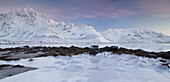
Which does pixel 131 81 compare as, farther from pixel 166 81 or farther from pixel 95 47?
pixel 95 47

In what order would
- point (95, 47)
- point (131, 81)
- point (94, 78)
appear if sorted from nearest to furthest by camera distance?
1. point (131, 81)
2. point (94, 78)
3. point (95, 47)

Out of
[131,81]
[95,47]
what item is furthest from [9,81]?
[95,47]

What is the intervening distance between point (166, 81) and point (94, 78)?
10.9 ft

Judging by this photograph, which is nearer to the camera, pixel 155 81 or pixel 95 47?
pixel 155 81

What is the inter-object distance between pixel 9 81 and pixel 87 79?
354 centimetres

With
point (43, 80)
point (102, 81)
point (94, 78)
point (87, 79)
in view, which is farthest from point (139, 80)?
point (43, 80)

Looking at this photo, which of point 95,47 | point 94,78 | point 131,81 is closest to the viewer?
point 131,81

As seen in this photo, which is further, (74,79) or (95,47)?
(95,47)

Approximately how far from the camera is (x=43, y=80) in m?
5.17

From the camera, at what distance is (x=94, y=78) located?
541 cm

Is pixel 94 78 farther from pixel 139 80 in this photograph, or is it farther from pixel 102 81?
pixel 139 80

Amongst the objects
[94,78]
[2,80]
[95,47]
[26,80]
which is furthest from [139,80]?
[95,47]

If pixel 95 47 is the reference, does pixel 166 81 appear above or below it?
below

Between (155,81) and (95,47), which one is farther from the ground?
(95,47)
